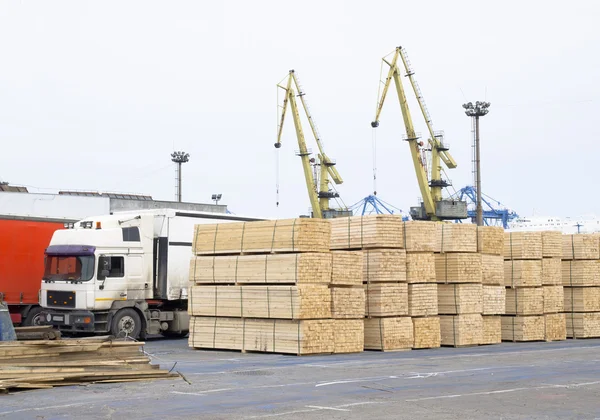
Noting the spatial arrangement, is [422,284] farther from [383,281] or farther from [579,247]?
[579,247]

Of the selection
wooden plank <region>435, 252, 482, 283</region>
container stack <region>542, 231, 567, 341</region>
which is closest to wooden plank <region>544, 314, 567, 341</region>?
container stack <region>542, 231, 567, 341</region>

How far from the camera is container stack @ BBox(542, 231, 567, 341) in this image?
25.8m

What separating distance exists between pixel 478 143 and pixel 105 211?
20.8 m

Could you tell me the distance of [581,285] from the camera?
1065 inches

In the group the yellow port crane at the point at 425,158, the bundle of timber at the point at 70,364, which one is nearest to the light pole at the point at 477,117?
the yellow port crane at the point at 425,158

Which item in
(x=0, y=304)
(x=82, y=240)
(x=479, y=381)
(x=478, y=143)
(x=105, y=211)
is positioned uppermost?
(x=478, y=143)

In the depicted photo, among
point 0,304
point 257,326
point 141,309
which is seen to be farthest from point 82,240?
point 0,304

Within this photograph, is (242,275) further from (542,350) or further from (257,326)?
(542,350)

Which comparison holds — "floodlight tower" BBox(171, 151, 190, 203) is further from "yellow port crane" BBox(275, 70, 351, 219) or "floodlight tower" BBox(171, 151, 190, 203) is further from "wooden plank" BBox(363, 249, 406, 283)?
"wooden plank" BBox(363, 249, 406, 283)

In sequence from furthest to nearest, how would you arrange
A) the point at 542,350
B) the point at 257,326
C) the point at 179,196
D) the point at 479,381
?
the point at 179,196, the point at 542,350, the point at 257,326, the point at 479,381

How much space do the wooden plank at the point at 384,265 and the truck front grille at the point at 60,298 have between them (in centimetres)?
773

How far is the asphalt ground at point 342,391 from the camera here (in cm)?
1173

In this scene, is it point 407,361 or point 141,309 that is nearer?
point 407,361

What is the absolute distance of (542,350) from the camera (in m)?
22.3
